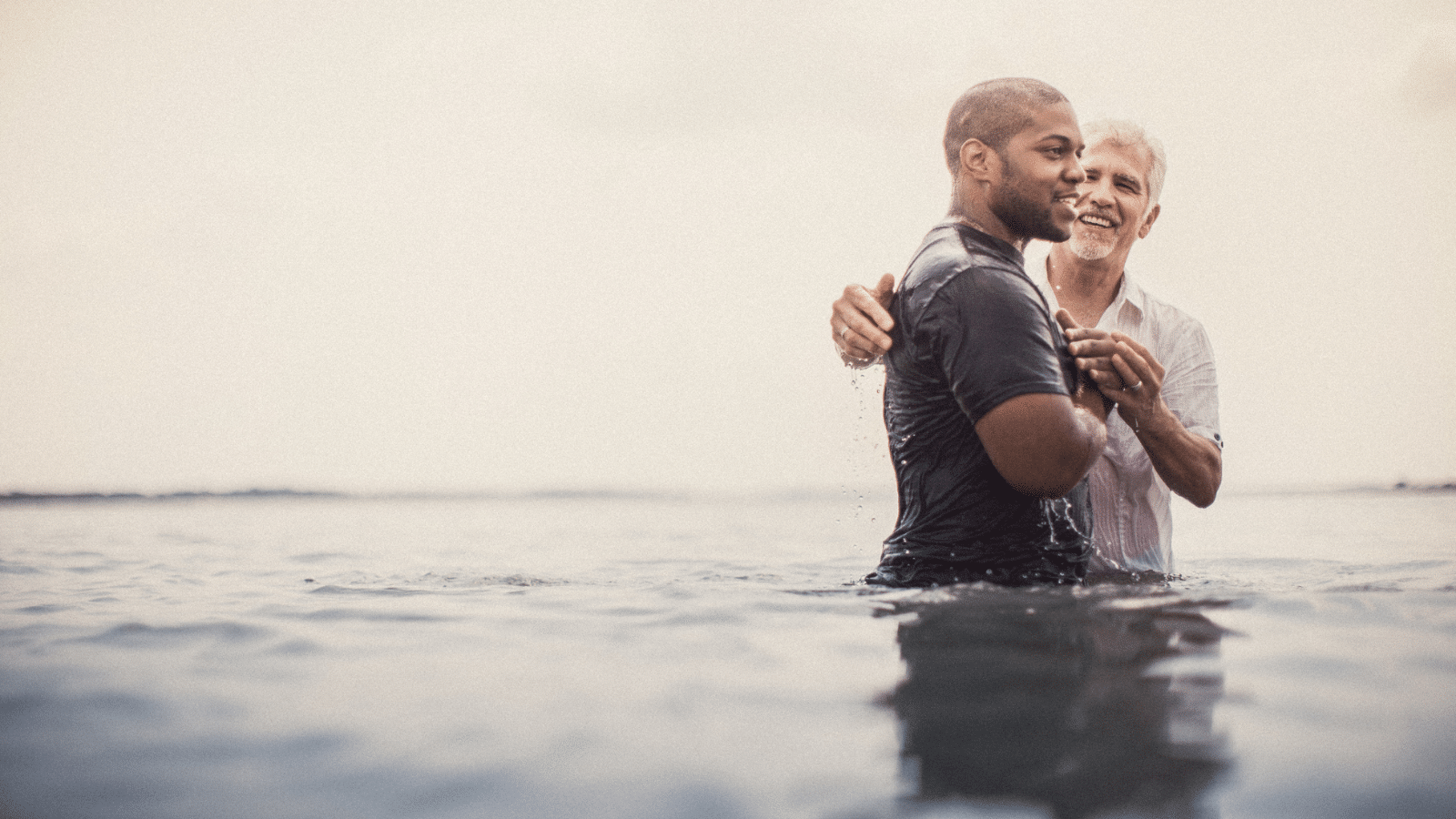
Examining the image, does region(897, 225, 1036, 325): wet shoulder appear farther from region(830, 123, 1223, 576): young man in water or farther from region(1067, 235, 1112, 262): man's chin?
region(1067, 235, 1112, 262): man's chin

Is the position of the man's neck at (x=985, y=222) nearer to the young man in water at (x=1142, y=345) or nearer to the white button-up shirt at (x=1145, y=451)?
the young man in water at (x=1142, y=345)

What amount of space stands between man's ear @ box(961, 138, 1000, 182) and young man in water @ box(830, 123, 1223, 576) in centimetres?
66

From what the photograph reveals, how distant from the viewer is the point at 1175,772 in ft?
4.69

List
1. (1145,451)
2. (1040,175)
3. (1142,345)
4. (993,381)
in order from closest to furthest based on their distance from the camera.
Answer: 1. (993,381)
2. (1040,175)
3. (1142,345)
4. (1145,451)

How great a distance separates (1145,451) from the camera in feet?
12.5

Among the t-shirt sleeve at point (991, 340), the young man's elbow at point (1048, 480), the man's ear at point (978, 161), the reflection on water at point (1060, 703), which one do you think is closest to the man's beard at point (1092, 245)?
the man's ear at point (978, 161)

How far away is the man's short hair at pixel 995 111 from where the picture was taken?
3.07m

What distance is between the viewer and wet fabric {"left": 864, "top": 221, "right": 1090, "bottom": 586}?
2.63 metres

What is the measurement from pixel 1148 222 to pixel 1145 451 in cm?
129

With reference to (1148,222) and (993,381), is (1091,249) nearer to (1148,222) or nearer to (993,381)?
(1148,222)

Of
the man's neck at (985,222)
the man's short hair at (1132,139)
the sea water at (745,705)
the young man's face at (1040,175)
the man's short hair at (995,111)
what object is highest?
the man's short hair at (1132,139)

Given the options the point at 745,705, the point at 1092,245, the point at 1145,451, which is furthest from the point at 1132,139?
the point at 745,705

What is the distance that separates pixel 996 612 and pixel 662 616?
100cm

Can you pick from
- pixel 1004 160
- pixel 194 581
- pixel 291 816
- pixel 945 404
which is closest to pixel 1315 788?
pixel 291 816
